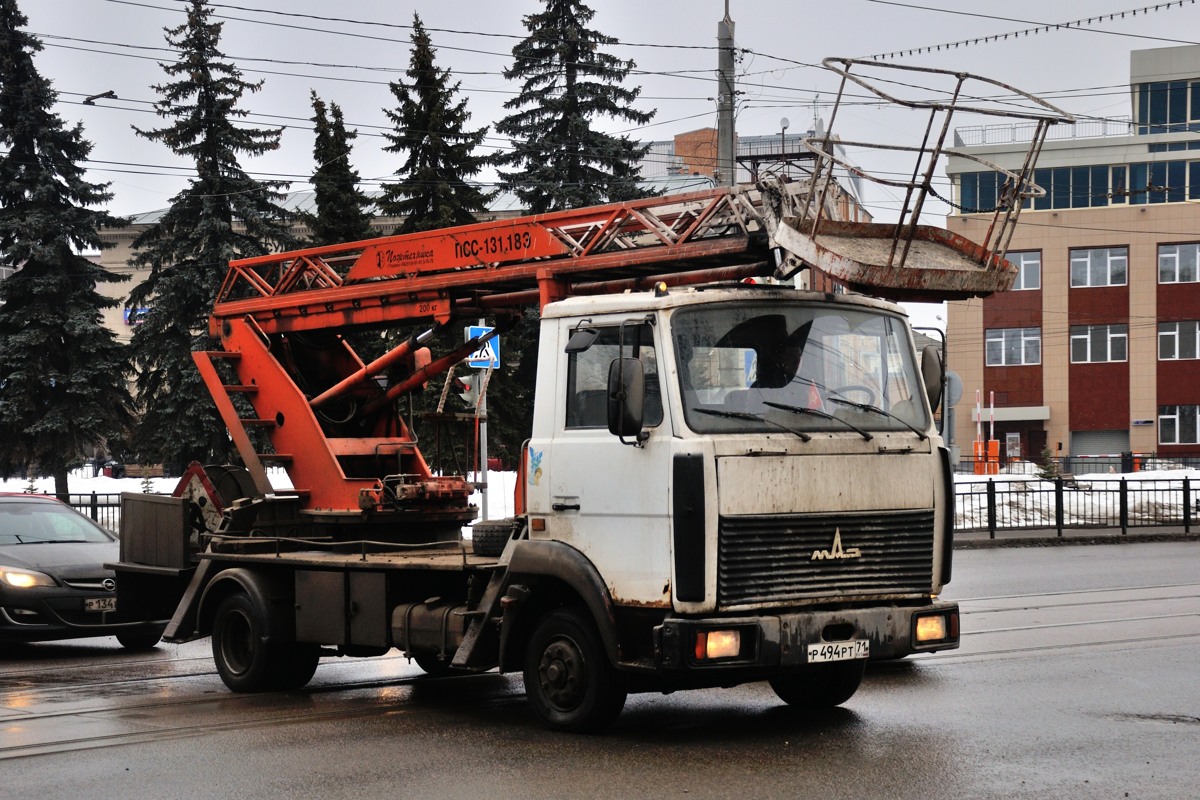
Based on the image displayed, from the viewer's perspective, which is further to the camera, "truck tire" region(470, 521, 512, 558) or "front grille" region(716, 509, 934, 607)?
"truck tire" region(470, 521, 512, 558)

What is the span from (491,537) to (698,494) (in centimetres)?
214

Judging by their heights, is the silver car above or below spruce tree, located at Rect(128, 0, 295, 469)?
below

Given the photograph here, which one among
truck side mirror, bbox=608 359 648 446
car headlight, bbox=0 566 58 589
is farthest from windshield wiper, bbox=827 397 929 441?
car headlight, bbox=0 566 58 589

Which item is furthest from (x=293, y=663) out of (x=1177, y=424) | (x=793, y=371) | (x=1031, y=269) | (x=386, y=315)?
(x=1177, y=424)

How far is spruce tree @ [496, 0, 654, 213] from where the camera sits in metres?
42.2

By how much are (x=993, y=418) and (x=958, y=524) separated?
36.8m

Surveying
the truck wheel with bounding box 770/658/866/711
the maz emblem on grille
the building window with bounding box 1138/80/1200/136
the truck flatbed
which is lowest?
the truck wheel with bounding box 770/658/866/711

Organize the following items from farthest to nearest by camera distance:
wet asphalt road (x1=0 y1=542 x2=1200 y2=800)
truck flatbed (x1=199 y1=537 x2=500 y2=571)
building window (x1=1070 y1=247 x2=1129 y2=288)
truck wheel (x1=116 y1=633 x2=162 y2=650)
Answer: building window (x1=1070 y1=247 x2=1129 y2=288) < truck wheel (x1=116 y1=633 x2=162 y2=650) < truck flatbed (x1=199 y1=537 x2=500 y2=571) < wet asphalt road (x1=0 y1=542 x2=1200 y2=800)

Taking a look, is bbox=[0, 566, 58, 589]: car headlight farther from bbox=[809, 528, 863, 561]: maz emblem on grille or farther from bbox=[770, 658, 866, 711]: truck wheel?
bbox=[809, 528, 863, 561]: maz emblem on grille

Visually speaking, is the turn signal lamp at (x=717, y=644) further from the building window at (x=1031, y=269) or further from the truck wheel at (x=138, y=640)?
the building window at (x=1031, y=269)

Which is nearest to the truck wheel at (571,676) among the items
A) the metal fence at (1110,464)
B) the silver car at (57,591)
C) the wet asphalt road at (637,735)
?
the wet asphalt road at (637,735)

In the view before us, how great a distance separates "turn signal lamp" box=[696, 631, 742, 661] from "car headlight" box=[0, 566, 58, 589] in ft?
26.3

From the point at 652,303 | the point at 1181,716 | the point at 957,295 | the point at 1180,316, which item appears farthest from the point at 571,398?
the point at 1180,316

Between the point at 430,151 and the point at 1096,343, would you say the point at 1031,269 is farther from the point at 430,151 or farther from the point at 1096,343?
the point at 430,151
